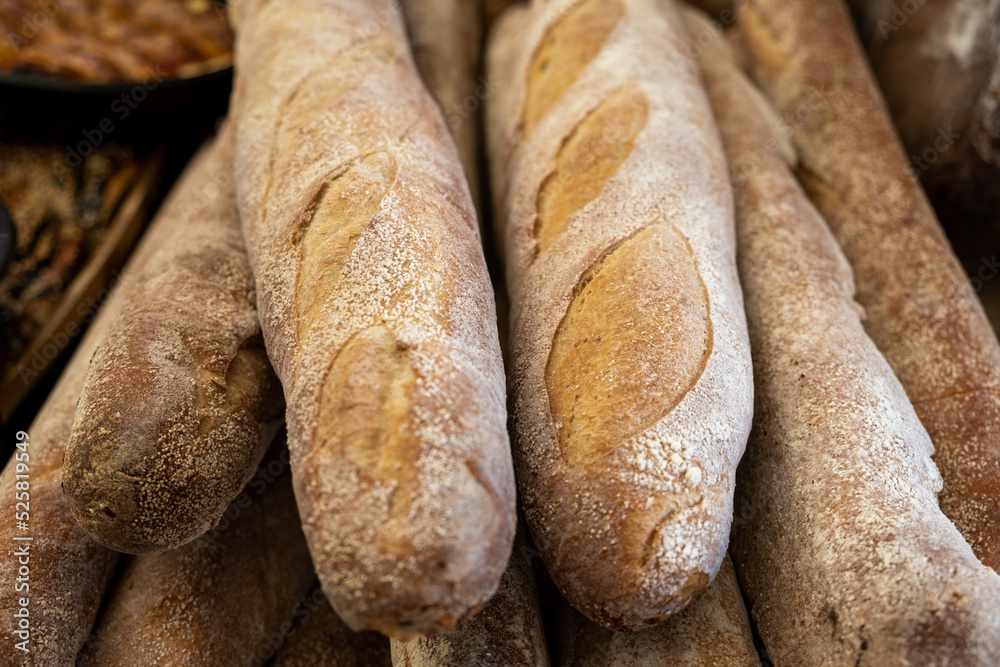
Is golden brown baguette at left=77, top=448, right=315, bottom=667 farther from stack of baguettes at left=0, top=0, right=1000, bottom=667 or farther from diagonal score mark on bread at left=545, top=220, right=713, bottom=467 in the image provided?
diagonal score mark on bread at left=545, top=220, right=713, bottom=467

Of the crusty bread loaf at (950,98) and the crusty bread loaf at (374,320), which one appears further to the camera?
the crusty bread loaf at (950,98)

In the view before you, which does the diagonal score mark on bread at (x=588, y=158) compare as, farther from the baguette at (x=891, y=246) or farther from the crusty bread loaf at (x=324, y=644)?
the crusty bread loaf at (x=324, y=644)

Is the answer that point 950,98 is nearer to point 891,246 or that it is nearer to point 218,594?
point 891,246

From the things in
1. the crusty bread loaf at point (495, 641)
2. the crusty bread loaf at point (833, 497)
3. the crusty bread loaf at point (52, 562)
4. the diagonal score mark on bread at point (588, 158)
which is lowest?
the crusty bread loaf at point (52, 562)

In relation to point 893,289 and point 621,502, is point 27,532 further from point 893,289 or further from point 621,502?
point 893,289

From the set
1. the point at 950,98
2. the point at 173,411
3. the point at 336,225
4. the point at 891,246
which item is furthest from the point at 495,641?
the point at 950,98

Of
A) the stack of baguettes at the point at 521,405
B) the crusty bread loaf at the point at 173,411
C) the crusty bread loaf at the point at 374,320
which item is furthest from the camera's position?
the crusty bread loaf at the point at 173,411

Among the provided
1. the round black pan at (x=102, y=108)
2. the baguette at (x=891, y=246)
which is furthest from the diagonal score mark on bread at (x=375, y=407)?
the round black pan at (x=102, y=108)
